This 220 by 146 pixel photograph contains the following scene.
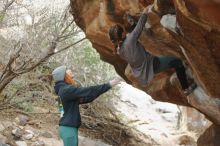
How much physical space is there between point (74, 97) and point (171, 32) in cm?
185

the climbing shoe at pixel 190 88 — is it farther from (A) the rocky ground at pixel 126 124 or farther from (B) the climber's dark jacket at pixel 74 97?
(A) the rocky ground at pixel 126 124

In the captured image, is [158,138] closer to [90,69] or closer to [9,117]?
[90,69]

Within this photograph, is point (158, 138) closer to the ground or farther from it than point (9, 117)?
closer to the ground

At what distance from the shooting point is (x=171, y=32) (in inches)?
214

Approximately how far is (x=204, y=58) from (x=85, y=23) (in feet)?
11.3

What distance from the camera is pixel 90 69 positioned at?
42.4 ft

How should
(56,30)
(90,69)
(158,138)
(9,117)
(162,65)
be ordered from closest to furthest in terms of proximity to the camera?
(162,65) → (56,30) → (9,117) → (90,69) → (158,138)

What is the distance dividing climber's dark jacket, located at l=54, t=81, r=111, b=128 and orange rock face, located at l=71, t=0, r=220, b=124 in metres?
1.03

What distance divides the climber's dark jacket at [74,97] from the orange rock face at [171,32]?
3.36 feet

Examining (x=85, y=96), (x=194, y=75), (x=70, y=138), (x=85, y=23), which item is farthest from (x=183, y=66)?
(x=85, y=23)

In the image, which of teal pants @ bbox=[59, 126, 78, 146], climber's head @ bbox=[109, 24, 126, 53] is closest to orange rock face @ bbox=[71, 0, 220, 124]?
climber's head @ bbox=[109, 24, 126, 53]

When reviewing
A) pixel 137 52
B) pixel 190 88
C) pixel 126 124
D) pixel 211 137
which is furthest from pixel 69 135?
pixel 126 124

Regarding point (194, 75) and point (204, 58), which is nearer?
point (204, 58)

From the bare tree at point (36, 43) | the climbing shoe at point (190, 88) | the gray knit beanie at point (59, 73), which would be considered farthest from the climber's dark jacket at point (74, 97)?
the bare tree at point (36, 43)
